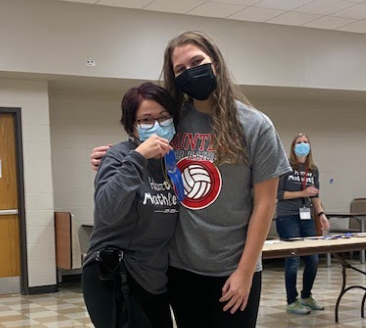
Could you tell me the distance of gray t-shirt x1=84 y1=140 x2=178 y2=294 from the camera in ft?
5.31

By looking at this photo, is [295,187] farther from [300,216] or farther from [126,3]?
[126,3]

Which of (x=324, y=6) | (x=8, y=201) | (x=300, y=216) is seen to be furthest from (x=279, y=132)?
(x=8, y=201)

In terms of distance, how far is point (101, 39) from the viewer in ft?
20.9

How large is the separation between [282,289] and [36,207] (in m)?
2.77

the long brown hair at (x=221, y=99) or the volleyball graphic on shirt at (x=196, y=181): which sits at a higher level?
the long brown hair at (x=221, y=99)

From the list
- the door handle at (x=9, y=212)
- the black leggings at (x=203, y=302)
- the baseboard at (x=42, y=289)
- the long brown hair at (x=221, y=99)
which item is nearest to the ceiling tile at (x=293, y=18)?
the door handle at (x=9, y=212)

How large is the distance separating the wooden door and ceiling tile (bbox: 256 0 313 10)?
9.88ft

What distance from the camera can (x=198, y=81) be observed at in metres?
1.68

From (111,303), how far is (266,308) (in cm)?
365

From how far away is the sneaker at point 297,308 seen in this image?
475 cm

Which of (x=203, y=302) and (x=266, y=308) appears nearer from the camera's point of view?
(x=203, y=302)

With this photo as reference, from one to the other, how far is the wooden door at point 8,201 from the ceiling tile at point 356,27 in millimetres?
4309

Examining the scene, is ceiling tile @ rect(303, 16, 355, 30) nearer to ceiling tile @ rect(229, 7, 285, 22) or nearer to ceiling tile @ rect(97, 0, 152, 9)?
ceiling tile @ rect(229, 7, 285, 22)

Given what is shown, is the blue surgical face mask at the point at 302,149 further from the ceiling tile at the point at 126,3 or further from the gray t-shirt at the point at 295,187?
the ceiling tile at the point at 126,3
